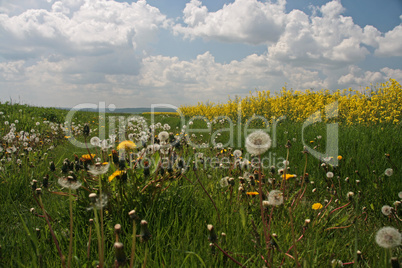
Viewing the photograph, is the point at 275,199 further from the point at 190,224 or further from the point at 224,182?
the point at 224,182

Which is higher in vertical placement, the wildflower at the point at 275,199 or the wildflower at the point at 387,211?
the wildflower at the point at 275,199

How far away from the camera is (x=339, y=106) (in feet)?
29.5

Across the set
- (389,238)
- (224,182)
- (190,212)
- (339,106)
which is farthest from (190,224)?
(339,106)

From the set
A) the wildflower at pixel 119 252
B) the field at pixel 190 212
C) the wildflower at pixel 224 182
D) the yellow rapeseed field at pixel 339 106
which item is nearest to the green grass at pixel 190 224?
the field at pixel 190 212

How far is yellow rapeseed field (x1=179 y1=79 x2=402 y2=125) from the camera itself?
779 centimetres

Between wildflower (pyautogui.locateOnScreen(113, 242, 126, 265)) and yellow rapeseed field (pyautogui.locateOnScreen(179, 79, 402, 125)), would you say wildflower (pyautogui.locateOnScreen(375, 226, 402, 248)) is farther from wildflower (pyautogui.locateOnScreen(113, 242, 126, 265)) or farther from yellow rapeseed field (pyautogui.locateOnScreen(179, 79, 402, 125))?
yellow rapeseed field (pyautogui.locateOnScreen(179, 79, 402, 125))

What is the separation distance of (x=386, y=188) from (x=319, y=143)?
6.38 ft

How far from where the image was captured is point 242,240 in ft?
5.35

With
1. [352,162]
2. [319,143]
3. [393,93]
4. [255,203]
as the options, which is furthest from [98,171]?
[393,93]

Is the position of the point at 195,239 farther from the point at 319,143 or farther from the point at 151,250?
the point at 319,143

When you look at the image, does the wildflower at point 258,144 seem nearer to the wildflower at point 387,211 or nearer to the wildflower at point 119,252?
the wildflower at point 119,252

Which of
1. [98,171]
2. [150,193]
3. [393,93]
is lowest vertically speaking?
[150,193]

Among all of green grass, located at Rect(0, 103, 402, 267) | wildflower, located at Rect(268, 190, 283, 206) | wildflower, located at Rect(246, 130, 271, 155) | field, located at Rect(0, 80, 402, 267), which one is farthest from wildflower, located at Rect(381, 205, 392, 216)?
wildflower, located at Rect(246, 130, 271, 155)

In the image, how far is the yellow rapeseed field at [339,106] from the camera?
7.79 meters
